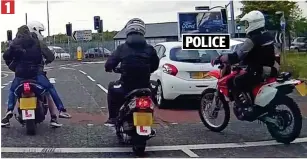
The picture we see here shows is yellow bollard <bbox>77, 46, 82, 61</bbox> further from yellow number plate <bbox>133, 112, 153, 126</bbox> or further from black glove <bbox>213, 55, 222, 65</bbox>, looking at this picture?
yellow number plate <bbox>133, 112, 153, 126</bbox>

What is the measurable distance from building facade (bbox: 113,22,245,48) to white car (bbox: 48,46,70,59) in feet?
4.13

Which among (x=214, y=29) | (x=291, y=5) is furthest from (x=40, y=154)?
(x=291, y=5)

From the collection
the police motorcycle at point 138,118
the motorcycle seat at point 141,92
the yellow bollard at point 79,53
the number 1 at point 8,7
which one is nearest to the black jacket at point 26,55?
the yellow bollard at point 79,53

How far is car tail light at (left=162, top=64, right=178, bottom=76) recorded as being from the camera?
27.9ft

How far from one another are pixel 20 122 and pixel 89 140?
3.27 feet

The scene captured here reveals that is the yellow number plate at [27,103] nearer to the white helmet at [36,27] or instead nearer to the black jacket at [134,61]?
the white helmet at [36,27]

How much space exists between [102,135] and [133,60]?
1228 mm

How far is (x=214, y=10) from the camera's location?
6.61m

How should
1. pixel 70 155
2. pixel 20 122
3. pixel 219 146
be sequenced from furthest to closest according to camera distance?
1. pixel 20 122
2. pixel 219 146
3. pixel 70 155

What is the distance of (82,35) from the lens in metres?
7.04

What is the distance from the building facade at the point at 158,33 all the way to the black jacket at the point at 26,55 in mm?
965

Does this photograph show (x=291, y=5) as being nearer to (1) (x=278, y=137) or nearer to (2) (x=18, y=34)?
(1) (x=278, y=137)

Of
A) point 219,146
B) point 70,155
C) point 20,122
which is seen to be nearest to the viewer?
point 70,155

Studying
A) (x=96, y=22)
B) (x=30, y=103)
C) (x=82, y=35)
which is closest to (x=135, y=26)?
(x=96, y=22)
